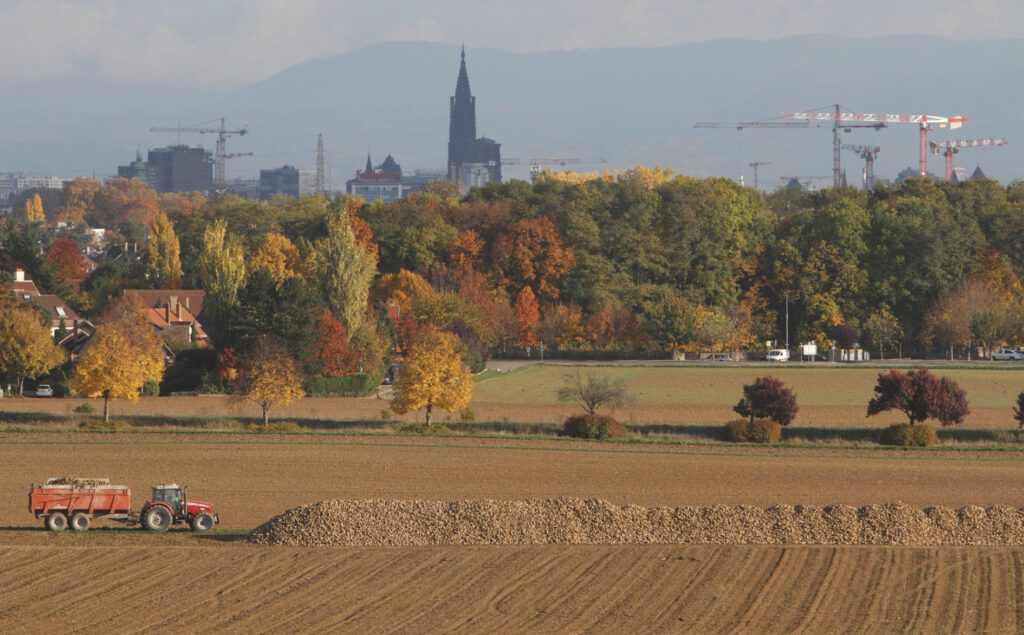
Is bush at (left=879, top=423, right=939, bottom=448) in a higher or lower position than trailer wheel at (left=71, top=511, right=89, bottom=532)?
higher

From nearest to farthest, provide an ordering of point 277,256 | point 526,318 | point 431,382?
point 431,382
point 277,256
point 526,318

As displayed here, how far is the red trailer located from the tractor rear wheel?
5.49 ft

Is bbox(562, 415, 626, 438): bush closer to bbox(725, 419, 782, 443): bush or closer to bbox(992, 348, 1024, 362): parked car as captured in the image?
bbox(725, 419, 782, 443): bush

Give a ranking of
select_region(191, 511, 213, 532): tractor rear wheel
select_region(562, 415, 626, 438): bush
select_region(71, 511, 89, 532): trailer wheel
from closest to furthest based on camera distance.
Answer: select_region(71, 511, 89, 532): trailer wheel → select_region(191, 511, 213, 532): tractor rear wheel → select_region(562, 415, 626, 438): bush

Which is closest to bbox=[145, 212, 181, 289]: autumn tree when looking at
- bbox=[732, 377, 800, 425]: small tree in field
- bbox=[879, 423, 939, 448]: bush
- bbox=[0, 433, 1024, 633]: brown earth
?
bbox=[732, 377, 800, 425]: small tree in field

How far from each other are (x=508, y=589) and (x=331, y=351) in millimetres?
54522

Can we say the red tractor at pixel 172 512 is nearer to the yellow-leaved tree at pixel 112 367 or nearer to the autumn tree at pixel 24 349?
the yellow-leaved tree at pixel 112 367

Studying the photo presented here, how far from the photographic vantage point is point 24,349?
82125 mm

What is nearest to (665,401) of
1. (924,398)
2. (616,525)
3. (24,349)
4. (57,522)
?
(924,398)

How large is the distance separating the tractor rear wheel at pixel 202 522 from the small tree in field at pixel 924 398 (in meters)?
34.9

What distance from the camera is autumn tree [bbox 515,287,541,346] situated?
12306 cm

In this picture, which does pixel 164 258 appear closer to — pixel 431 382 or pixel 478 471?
pixel 431 382

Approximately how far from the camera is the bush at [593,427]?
205 feet

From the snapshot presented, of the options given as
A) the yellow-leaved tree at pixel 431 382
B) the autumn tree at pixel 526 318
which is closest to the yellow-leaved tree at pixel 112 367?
the yellow-leaved tree at pixel 431 382
